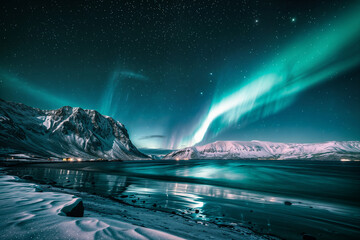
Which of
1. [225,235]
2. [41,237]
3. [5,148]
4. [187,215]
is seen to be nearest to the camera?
[41,237]

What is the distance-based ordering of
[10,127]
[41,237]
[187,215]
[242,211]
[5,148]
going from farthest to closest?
1. [10,127]
2. [5,148]
3. [242,211]
4. [187,215]
5. [41,237]

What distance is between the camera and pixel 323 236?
29.2 feet

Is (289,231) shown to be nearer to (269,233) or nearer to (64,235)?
(269,233)

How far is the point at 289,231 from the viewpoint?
363 inches

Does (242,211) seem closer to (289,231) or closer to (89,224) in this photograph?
(289,231)

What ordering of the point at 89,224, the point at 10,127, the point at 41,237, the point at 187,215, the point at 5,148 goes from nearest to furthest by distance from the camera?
1. the point at 41,237
2. the point at 89,224
3. the point at 187,215
4. the point at 5,148
5. the point at 10,127

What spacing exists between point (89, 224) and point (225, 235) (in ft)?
18.8

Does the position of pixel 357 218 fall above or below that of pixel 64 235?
below

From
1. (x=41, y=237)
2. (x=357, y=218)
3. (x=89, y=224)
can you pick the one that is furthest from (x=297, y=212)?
(x=41, y=237)

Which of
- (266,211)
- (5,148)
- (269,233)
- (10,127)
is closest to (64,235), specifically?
(269,233)

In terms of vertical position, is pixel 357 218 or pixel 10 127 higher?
pixel 10 127

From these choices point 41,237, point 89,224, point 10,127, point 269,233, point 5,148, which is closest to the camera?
point 41,237

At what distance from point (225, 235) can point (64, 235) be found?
6.36 meters

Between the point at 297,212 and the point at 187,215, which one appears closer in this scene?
the point at 187,215
